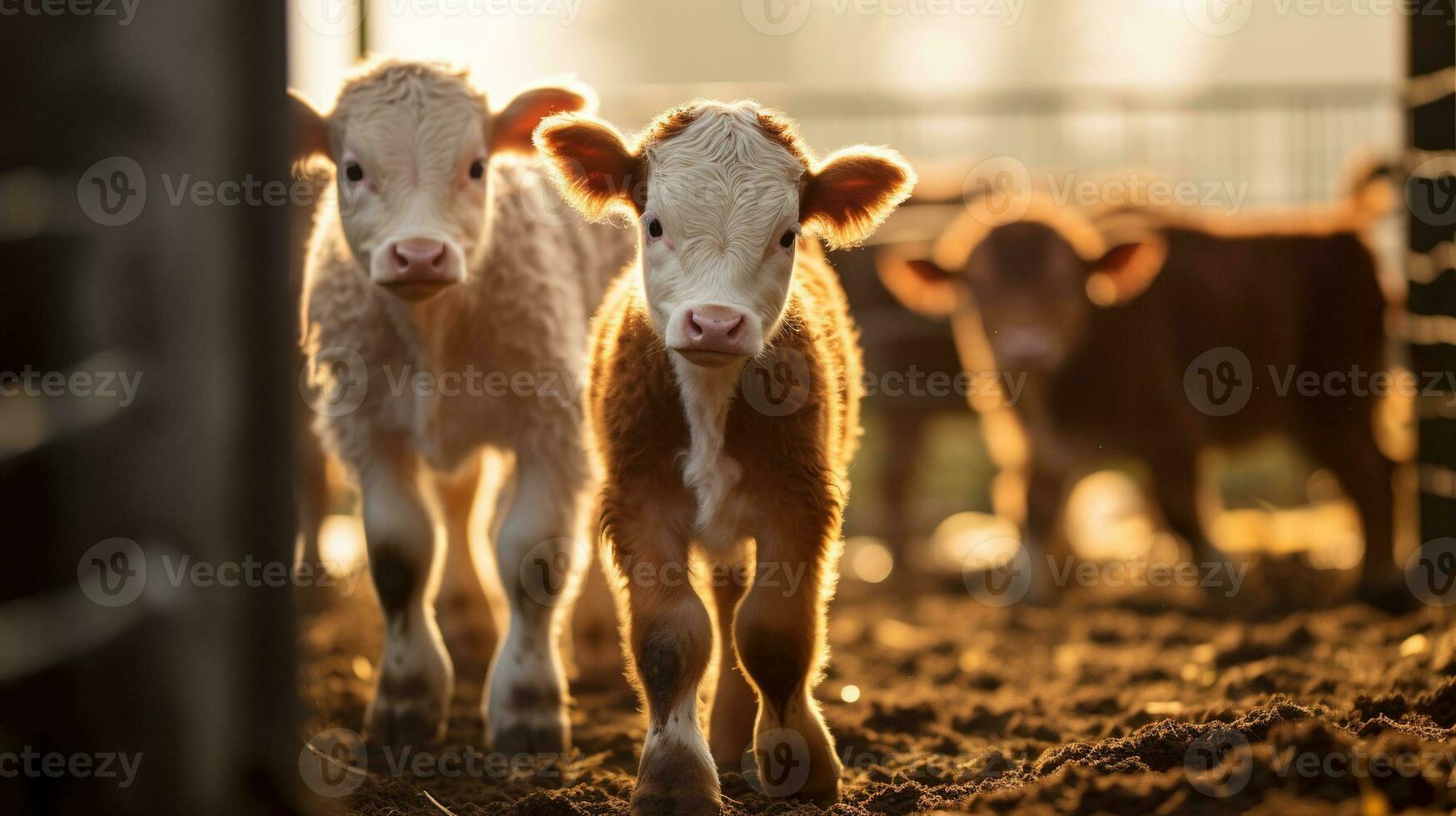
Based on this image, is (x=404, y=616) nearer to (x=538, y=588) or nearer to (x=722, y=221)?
(x=538, y=588)

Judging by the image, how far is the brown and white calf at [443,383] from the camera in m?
4.53

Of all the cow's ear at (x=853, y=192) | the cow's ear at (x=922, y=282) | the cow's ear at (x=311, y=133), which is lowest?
the cow's ear at (x=853, y=192)

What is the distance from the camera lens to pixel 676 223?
3.65 meters

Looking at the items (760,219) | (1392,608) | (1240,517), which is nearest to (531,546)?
(760,219)

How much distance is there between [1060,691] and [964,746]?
107 cm

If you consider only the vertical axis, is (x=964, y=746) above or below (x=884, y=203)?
below

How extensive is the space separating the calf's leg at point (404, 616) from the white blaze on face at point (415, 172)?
818 millimetres

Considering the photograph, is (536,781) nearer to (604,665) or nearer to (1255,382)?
(604,665)

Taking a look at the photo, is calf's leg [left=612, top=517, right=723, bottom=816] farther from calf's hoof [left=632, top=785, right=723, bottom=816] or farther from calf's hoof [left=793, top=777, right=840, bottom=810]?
calf's hoof [left=793, top=777, right=840, bottom=810]

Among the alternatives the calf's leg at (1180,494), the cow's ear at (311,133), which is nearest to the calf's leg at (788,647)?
the cow's ear at (311,133)

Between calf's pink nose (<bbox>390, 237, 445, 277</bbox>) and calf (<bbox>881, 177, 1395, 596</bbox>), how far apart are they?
4.62 m

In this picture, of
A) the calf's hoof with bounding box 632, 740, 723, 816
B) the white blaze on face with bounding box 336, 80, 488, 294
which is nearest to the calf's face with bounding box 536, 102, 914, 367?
the white blaze on face with bounding box 336, 80, 488, 294

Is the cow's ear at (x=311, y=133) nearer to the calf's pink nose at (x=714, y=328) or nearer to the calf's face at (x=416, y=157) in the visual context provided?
the calf's face at (x=416, y=157)

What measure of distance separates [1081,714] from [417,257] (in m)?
2.65
